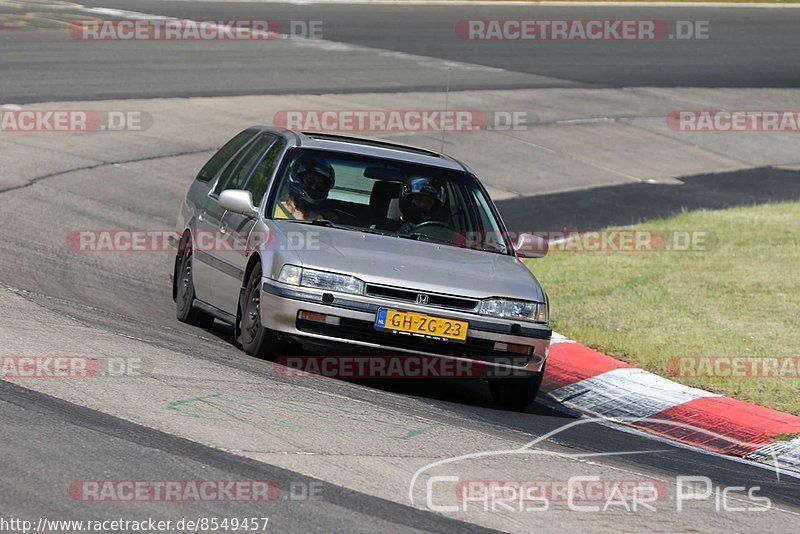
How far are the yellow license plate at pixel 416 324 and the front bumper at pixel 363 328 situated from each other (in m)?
0.03

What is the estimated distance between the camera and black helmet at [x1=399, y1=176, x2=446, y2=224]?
9172 mm

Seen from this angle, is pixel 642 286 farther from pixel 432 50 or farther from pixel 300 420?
pixel 432 50

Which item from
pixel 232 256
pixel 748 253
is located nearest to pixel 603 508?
pixel 232 256

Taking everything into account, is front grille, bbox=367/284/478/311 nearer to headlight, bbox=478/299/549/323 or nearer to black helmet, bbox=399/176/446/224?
headlight, bbox=478/299/549/323

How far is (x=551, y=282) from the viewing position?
42.8 ft

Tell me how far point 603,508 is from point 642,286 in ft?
23.3

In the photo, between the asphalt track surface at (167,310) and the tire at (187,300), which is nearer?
the asphalt track surface at (167,310)

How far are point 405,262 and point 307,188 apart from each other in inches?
48.1

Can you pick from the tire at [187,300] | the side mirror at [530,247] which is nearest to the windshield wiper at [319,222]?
the side mirror at [530,247]

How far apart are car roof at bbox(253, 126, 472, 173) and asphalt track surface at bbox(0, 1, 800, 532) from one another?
1.46 metres

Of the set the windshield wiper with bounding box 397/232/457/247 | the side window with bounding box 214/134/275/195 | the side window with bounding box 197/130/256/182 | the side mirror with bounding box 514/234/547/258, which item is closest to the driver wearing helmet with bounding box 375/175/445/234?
the windshield wiper with bounding box 397/232/457/247

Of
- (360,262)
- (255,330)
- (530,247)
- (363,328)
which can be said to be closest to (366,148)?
(530,247)

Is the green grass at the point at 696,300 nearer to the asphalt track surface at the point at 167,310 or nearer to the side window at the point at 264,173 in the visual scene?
the asphalt track surface at the point at 167,310

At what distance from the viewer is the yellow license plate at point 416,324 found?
7.90 metres
